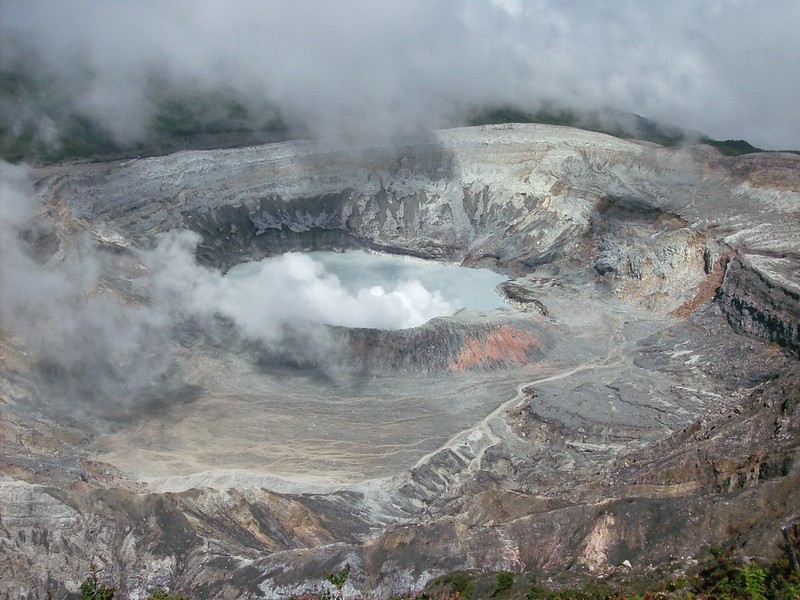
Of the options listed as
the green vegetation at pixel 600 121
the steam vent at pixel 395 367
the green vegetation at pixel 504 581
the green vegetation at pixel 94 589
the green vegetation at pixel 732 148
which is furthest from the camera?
the green vegetation at pixel 600 121

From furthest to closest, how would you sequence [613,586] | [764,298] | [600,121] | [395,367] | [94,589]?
1. [600,121]
2. [395,367]
3. [764,298]
4. [94,589]
5. [613,586]

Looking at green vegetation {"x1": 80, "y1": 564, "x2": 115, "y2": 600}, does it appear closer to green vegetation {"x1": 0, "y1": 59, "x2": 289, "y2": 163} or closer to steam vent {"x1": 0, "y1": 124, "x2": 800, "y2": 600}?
steam vent {"x1": 0, "y1": 124, "x2": 800, "y2": 600}

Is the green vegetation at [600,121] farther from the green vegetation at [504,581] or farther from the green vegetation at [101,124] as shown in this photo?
the green vegetation at [504,581]

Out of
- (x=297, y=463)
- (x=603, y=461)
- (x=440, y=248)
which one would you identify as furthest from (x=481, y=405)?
(x=440, y=248)

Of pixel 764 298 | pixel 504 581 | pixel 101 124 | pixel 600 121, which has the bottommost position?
pixel 504 581

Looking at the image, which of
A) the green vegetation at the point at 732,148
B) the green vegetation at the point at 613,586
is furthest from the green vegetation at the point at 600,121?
the green vegetation at the point at 613,586

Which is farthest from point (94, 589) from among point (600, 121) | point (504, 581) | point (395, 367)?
point (600, 121)

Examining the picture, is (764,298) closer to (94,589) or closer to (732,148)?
(732,148)

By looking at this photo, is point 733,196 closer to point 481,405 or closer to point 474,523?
point 481,405

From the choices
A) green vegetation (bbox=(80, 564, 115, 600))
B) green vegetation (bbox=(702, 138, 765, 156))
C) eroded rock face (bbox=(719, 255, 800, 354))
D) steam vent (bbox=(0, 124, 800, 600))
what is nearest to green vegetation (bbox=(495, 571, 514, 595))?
steam vent (bbox=(0, 124, 800, 600))
